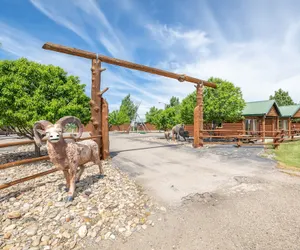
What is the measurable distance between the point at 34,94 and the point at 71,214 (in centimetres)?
562

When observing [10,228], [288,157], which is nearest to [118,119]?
[288,157]

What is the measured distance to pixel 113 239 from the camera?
2.92m

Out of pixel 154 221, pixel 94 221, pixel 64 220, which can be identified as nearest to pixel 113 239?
pixel 94 221

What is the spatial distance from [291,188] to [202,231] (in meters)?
3.22

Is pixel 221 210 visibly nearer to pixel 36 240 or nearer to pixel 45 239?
pixel 45 239

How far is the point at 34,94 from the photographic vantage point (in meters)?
7.15

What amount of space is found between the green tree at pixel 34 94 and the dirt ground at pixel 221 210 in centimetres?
398

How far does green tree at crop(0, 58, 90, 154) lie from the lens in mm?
6777

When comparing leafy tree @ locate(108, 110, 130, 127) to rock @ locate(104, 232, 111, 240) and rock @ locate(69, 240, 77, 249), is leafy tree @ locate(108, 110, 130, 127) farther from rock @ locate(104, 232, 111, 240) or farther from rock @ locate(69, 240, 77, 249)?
rock @ locate(69, 240, 77, 249)

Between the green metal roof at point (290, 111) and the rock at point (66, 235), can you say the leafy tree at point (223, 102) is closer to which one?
the green metal roof at point (290, 111)

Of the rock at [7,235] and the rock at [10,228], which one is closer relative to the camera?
the rock at [7,235]

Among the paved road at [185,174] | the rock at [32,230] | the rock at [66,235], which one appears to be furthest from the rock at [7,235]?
the paved road at [185,174]

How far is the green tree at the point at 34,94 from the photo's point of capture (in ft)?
22.2

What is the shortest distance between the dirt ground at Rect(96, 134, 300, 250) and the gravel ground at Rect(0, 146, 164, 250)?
26cm
